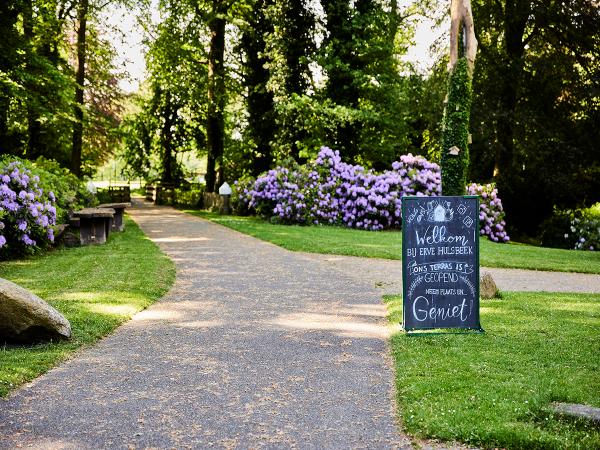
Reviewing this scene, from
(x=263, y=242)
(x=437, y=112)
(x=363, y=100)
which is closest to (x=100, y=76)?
(x=363, y=100)

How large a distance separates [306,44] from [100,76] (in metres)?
11.4

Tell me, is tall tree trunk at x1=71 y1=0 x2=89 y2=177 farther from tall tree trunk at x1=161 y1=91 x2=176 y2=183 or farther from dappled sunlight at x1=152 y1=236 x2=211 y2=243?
tall tree trunk at x1=161 y1=91 x2=176 y2=183

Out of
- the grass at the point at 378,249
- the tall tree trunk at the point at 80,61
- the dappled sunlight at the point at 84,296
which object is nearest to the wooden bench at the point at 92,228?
the grass at the point at 378,249

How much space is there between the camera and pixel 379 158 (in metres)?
30.1

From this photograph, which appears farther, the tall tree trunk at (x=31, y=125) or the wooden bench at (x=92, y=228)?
the tall tree trunk at (x=31, y=125)

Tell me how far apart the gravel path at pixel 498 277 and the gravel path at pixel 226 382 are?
1658 mm

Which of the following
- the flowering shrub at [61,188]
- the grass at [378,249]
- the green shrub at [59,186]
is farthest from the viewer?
the flowering shrub at [61,188]

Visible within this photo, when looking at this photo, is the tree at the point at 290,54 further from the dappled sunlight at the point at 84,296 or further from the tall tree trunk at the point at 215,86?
the dappled sunlight at the point at 84,296

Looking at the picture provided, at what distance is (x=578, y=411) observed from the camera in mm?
4207

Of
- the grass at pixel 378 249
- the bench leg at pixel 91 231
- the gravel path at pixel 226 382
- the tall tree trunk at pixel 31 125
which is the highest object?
the tall tree trunk at pixel 31 125

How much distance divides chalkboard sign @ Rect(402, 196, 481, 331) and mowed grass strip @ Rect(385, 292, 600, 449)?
0.84 ft

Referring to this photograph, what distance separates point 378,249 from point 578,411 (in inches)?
422

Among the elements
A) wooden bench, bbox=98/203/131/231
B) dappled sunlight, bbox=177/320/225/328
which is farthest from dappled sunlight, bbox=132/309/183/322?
wooden bench, bbox=98/203/131/231

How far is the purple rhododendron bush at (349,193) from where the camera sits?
72.7 ft
